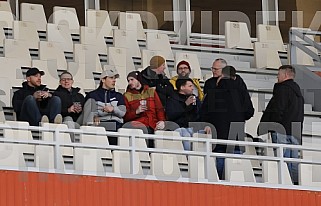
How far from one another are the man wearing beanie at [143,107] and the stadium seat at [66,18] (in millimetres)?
2929

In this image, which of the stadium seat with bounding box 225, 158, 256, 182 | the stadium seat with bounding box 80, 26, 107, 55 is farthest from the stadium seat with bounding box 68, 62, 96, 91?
the stadium seat with bounding box 225, 158, 256, 182

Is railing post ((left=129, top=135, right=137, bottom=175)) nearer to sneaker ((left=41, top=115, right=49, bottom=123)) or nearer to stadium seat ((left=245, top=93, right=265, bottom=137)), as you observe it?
sneaker ((left=41, top=115, right=49, bottom=123))

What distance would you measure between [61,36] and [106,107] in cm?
294

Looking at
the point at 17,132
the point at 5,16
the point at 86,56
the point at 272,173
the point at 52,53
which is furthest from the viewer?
the point at 5,16

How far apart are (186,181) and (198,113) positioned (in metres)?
1.05

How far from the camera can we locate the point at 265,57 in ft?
65.7

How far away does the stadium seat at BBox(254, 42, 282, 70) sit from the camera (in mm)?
19938

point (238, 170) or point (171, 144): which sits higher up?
point (171, 144)

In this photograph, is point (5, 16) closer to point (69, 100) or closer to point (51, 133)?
point (69, 100)

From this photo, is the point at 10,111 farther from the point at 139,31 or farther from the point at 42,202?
the point at 139,31

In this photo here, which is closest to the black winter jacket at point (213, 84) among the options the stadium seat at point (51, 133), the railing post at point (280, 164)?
the railing post at point (280, 164)

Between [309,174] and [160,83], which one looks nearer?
[309,174]

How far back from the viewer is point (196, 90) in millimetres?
16625

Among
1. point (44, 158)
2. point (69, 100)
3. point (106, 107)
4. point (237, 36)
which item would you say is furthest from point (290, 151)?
point (237, 36)
